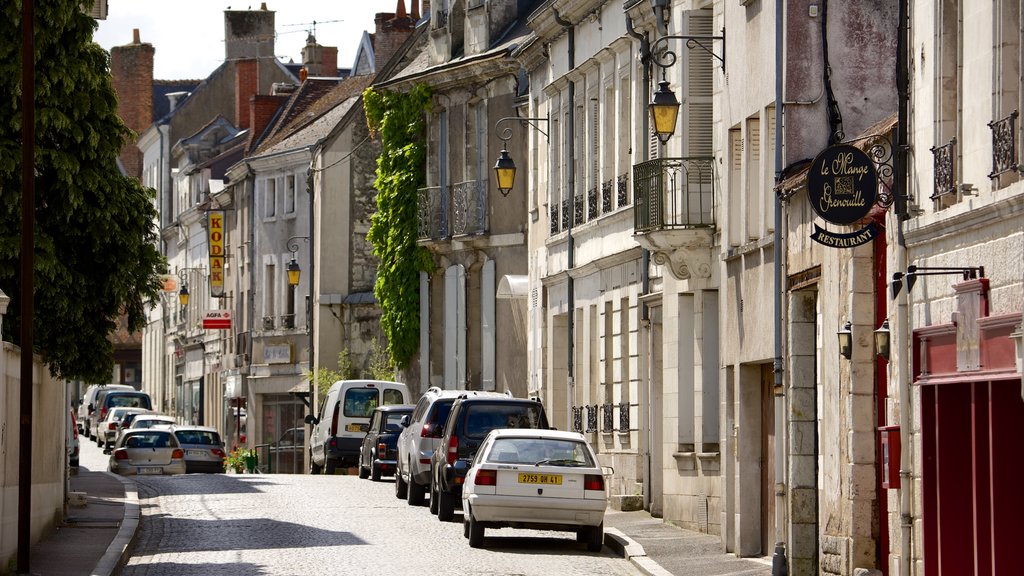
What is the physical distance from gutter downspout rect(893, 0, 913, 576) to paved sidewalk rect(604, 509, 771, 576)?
373 centimetres

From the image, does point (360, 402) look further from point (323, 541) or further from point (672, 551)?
point (672, 551)

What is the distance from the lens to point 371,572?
66.1ft

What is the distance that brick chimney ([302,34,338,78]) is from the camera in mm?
83250

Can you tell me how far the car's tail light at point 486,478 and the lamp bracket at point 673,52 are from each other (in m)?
5.59

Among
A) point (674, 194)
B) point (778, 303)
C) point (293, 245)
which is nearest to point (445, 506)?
point (674, 194)

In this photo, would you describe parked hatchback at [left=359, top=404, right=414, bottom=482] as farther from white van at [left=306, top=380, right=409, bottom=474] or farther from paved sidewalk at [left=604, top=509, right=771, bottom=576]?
paved sidewalk at [left=604, top=509, right=771, bottom=576]

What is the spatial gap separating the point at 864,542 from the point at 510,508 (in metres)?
5.80

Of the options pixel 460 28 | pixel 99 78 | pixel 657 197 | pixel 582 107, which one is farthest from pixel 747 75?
pixel 460 28

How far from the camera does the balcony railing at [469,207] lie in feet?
147

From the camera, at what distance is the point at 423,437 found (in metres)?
30.4

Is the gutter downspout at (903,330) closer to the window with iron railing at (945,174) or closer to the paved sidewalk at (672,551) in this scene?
the window with iron railing at (945,174)

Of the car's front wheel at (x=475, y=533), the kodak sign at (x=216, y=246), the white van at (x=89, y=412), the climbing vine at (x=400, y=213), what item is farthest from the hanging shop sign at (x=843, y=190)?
the white van at (x=89, y=412)

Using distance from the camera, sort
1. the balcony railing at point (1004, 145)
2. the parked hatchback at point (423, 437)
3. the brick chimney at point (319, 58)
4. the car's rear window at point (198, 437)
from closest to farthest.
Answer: the balcony railing at point (1004, 145) < the parked hatchback at point (423, 437) < the car's rear window at point (198, 437) < the brick chimney at point (319, 58)

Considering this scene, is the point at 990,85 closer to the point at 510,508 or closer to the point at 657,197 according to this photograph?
the point at 510,508
